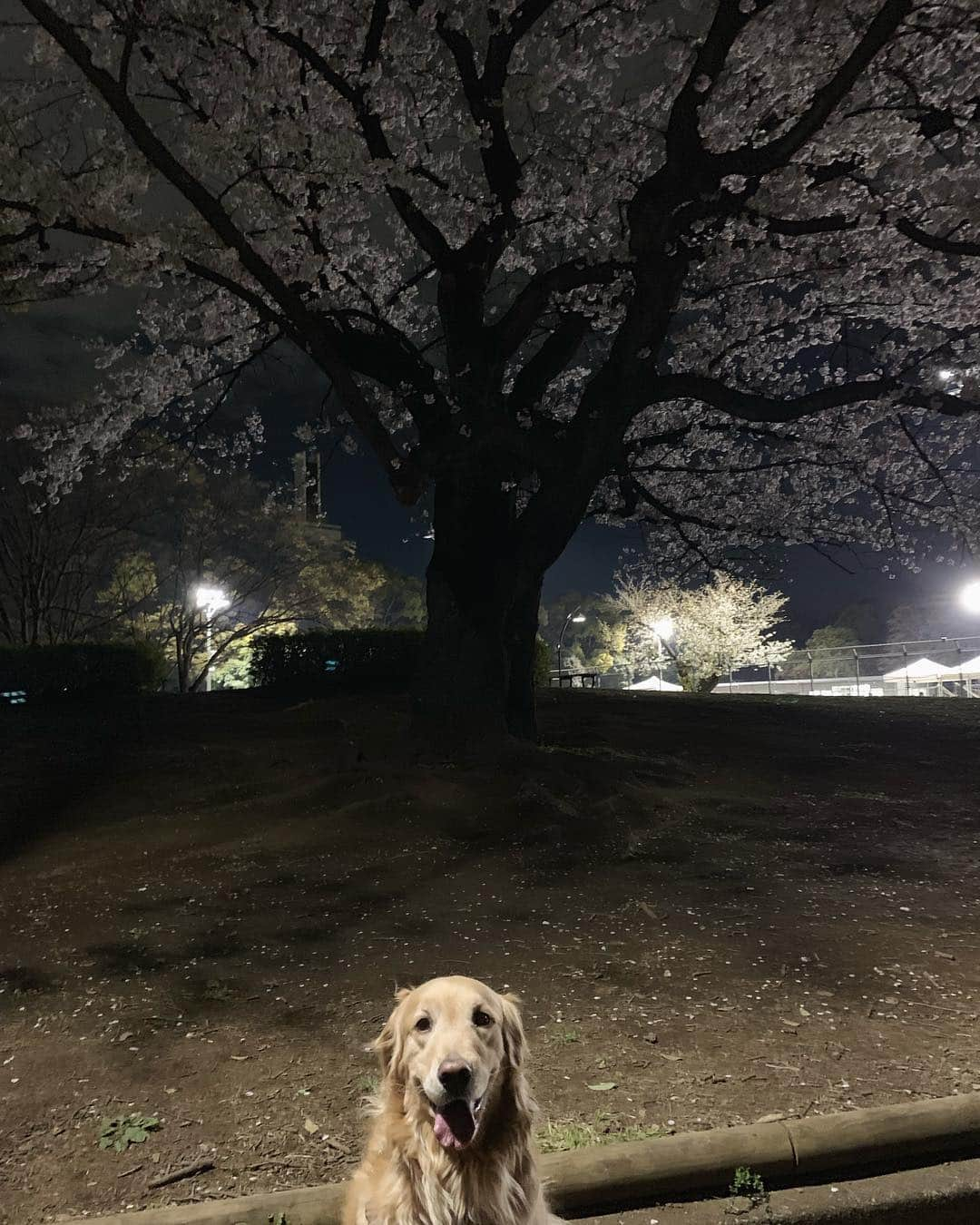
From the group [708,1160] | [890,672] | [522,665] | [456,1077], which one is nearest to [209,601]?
[522,665]

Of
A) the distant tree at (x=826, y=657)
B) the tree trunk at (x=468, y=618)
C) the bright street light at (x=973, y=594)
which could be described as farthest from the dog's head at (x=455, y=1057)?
Result: the bright street light at (x=973, y=594)

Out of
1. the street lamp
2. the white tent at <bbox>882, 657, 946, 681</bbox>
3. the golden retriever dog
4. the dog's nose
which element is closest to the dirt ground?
the golden retriever dog

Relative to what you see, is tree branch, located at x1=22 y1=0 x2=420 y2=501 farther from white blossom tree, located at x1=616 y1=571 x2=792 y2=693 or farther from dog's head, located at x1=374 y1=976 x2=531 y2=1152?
white blossom tree, located at x1=616 y1=571 x2=792 y2=693

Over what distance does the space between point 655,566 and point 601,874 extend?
462 inches

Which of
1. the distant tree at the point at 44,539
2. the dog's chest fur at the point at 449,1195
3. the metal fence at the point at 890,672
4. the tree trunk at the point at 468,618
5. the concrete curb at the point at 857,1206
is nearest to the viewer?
the dog's chest fur at the point at 449,1195

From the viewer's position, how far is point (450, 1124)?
1.77 metres

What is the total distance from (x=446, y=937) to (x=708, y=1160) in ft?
8.50

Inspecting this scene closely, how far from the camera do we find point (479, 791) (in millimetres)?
8148

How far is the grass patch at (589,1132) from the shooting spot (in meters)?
2.74

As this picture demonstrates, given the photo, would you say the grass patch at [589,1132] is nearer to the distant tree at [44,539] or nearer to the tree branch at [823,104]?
the tree branch at [823,104]

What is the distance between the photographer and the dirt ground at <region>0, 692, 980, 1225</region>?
10.1 feet

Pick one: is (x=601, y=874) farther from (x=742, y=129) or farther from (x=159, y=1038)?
(x=742, y=129)

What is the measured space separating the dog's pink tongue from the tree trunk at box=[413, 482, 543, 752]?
24.1 ft

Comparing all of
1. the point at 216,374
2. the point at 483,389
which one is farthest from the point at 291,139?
the point at 216,374
